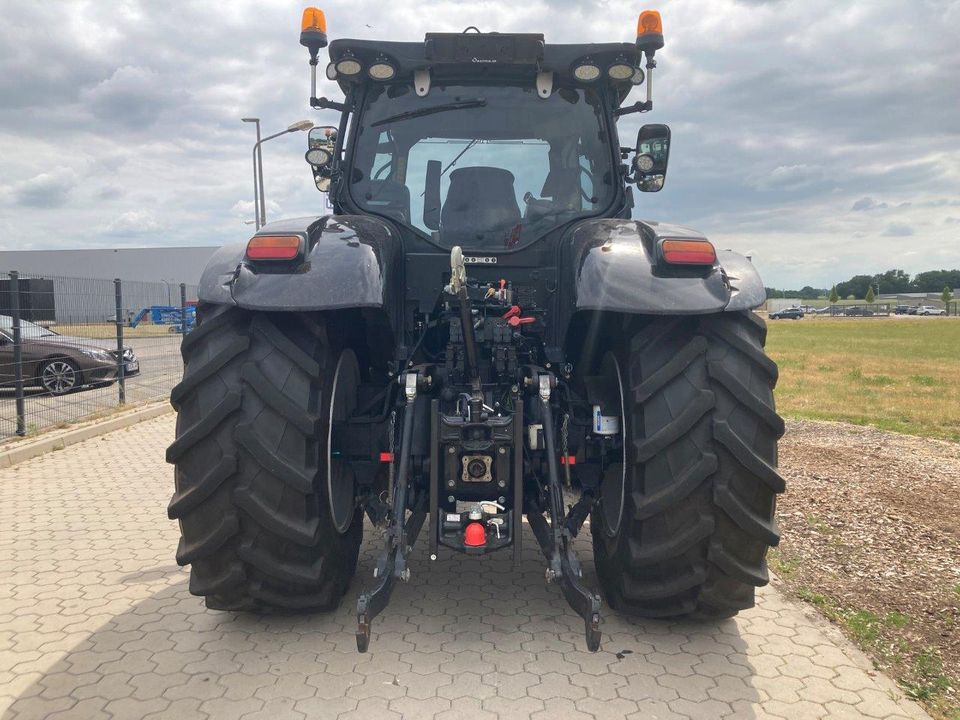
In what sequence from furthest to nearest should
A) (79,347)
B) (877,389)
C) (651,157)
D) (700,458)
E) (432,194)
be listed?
(877,389)
(79,347)
(651,157)
(432,194)
(700,458)

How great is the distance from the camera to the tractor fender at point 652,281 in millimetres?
3002

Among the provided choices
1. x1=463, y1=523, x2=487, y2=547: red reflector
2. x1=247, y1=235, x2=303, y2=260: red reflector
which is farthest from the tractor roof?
x1=463, y1=523, x2=487, y2=547: red reflector

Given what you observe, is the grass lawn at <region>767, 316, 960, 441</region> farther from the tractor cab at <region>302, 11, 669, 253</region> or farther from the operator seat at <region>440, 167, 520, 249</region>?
the operator seat at <region>440, 167, 520, 249</region>

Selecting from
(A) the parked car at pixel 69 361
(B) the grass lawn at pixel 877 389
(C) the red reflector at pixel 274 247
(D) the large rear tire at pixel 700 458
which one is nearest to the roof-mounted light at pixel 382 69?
(C) the red reflector at pixel 274 247

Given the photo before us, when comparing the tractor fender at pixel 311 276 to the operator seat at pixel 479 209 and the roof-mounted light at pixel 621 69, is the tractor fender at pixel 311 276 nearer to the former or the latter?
the operator seat at pixel 479 209

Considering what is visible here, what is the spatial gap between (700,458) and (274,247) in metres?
1.97

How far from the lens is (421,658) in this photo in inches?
129

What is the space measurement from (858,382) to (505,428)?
583 inches

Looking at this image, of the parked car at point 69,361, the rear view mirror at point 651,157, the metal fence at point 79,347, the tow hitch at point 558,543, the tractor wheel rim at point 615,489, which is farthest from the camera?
the parked car at point 69,361

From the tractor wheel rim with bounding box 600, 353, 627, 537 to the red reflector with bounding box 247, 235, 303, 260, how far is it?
1.54 m

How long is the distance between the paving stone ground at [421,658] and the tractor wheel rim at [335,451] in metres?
0.51

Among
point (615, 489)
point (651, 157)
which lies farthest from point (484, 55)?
point (615, 489)

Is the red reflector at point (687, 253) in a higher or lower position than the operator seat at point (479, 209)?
lower

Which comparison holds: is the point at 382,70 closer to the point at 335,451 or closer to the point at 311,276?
the point at 311,276
